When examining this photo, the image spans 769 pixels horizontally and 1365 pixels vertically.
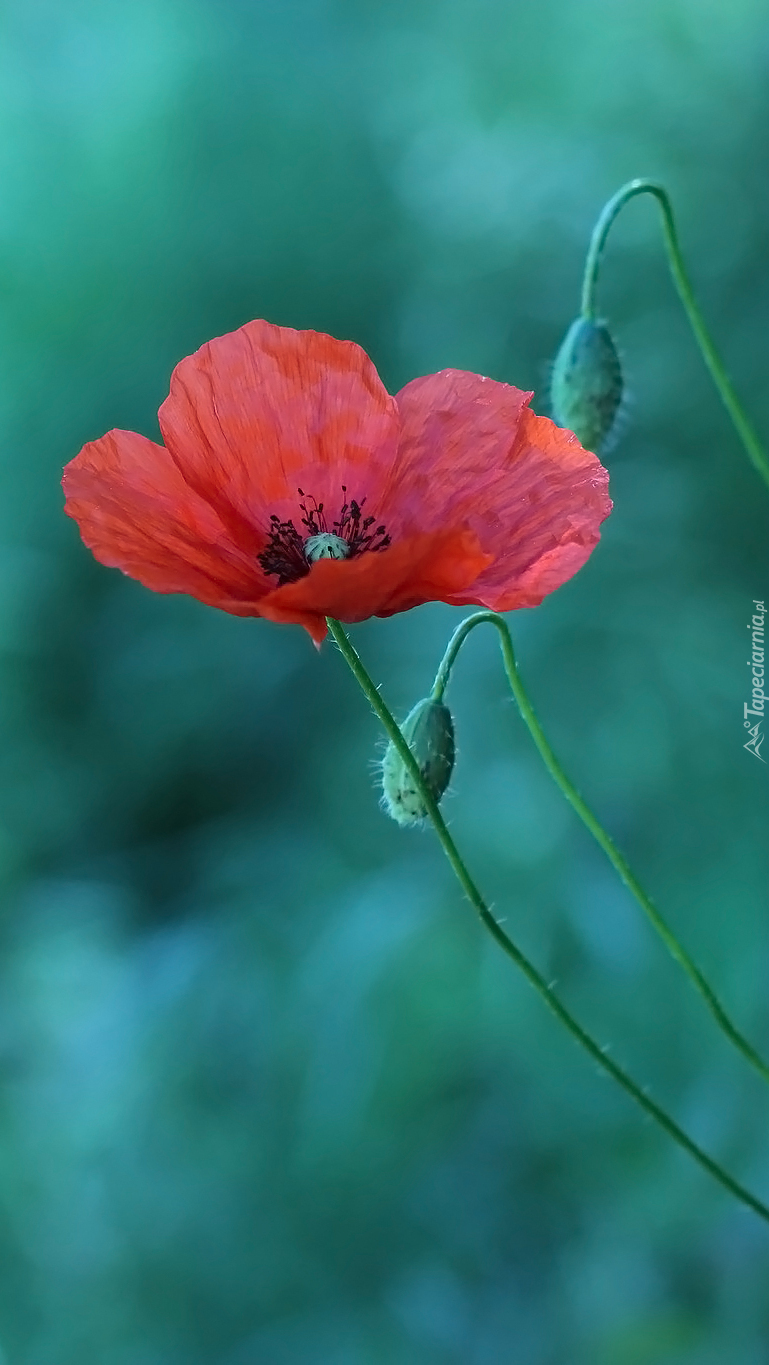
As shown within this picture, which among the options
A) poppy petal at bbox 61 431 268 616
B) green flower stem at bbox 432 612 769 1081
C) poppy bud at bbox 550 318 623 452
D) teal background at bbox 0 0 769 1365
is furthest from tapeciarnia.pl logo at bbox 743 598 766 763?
poppy petal at bbox 61 431 268 616

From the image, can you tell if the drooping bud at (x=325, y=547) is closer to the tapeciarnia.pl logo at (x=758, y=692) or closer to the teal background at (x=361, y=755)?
the tapeciarnia.pl logo at (x=758, y=692)

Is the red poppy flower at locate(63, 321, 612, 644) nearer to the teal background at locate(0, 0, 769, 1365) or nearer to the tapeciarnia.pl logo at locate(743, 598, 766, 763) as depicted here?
the tapeciarnia.pl logo at locate(743, 598, 766, 763)

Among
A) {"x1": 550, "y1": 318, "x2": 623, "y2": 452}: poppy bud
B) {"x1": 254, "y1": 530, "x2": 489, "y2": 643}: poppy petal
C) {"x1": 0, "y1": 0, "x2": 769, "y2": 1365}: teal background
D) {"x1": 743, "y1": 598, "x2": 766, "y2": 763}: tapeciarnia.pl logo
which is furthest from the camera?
{"x1": 0, "y1": 0, "x2": 769, "y2": 1365}: teal background

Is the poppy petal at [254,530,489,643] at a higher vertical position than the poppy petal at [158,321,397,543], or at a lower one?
lower

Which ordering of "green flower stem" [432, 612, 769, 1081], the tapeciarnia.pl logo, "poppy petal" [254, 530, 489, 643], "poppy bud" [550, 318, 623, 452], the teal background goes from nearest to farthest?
"poppy petal" [254, 530, 489, 643]
"green flower stem" [432, 612, 769, 1081]
"poppy bud" [550, 318, 623, 452]
the tapeciarnia.pl logo
the teal background

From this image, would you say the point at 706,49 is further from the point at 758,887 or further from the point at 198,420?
the point at 198,420

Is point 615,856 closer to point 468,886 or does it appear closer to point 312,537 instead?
point 468,886

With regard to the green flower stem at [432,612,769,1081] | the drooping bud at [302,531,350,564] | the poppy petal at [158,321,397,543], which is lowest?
the green flower stem at [432,612,769,1081]

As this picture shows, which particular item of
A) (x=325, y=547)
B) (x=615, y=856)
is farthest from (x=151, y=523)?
(x=615, y=856)

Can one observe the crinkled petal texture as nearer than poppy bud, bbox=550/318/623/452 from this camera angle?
Yes
